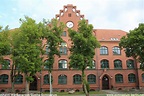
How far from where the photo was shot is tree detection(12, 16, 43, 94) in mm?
26094

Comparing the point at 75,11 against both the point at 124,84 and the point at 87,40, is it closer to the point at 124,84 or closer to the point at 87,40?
the point at 87,40

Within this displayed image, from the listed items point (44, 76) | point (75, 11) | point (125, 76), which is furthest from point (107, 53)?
point (44, 76)

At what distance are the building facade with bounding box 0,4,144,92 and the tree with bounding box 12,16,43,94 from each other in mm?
9655

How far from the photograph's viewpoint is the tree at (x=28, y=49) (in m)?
26.1

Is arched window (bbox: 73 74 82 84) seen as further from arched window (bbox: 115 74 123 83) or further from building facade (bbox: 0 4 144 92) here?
arched window (bbox: 115 74 123 83)

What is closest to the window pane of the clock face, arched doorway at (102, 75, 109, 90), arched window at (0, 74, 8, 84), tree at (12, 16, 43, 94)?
arched doorway at (102, 75, 109, 90)

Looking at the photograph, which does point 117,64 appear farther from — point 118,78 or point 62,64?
point 62,64

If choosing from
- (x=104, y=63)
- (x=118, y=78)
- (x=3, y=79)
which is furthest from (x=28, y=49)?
(x=118, y=78)

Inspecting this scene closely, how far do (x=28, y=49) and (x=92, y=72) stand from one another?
16.7 meters

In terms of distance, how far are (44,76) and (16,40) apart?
11735 millimetres

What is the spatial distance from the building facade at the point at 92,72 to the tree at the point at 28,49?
9655 millimetres

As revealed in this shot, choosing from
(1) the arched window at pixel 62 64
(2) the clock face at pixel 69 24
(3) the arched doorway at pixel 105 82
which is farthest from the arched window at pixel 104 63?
(2) the clock face at pixel 69 24

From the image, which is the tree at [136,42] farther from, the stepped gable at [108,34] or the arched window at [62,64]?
the arched window at [62,64]

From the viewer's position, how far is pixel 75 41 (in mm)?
27578
